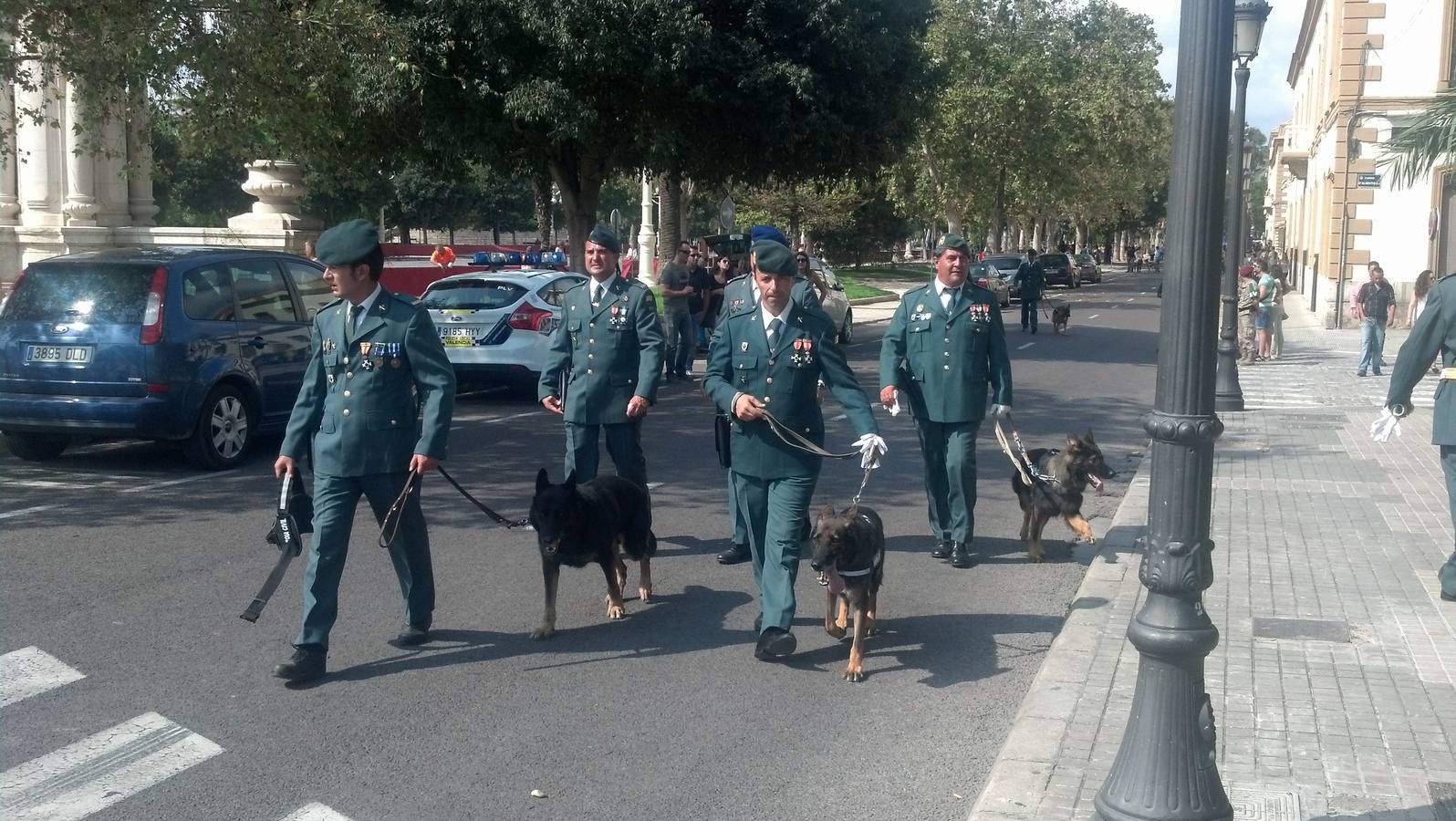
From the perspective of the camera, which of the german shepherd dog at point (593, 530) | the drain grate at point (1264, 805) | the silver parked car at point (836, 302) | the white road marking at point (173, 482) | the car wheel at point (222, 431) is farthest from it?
the silver parked car at point (836, 302)

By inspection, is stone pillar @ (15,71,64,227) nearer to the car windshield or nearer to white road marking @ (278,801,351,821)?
the car windshield

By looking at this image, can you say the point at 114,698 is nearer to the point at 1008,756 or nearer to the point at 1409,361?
the point at 1008,756

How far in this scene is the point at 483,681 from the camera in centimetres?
605

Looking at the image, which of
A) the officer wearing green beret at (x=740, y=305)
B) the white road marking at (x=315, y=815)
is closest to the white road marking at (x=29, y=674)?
the white road marking at (x=315, y=815)

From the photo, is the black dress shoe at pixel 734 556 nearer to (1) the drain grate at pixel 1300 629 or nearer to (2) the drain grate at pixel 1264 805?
(1) the drain grate at pixel 1300 629

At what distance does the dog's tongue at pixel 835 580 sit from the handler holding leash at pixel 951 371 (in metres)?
2.15

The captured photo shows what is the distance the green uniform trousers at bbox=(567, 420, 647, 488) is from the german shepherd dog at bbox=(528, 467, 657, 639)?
619 mm

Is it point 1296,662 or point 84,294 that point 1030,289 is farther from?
point 1296,662

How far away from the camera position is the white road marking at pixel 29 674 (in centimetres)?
576

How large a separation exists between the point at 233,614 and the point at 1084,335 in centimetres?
2427

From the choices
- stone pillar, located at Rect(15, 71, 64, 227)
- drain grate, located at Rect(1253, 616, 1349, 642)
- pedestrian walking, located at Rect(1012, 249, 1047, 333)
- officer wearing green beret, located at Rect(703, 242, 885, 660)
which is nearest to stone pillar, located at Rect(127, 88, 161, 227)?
stone pillar, located at Rect(15, 71, 64, 227)

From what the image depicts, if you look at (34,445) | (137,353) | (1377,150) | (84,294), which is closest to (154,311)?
(137,353)

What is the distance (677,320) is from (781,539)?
41.1ft

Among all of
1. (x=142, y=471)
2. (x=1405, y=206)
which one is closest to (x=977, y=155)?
(x=1405, y=206)
